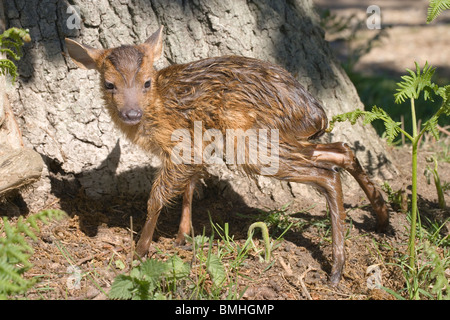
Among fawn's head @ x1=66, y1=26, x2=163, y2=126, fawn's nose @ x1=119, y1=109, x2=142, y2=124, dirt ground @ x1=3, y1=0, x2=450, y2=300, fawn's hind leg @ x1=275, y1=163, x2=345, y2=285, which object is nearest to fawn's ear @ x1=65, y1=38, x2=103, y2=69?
fawn's head @ x1=66, y1=26, x2=163, y2=126

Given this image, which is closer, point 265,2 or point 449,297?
point 449,297

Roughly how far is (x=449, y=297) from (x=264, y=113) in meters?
1.89

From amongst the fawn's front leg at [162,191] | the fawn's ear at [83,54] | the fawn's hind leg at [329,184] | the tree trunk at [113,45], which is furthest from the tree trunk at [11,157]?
the fawn's hind leg at [329,184]

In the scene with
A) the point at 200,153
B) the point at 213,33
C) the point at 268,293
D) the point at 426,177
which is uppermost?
the point at 213,33

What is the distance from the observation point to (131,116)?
4.26m

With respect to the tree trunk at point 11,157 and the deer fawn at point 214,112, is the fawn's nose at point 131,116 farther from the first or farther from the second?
the tree trunk at point 11,157

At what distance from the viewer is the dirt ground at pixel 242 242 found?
13.0ft

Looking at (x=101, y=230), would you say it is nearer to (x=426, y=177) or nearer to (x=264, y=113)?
(x=264, y=113)

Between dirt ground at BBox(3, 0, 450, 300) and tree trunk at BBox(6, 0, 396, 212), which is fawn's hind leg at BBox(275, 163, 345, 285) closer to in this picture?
dirt ground at BBox(3, 0, 450, 300)

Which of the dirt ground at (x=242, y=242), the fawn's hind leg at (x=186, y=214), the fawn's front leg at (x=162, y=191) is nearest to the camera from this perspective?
the dirt ground at (x=242, y=242)

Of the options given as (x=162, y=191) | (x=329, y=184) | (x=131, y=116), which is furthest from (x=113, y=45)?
(x=329, y=184)

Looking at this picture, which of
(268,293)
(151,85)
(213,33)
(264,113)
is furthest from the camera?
(213,33)

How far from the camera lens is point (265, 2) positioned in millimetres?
5148

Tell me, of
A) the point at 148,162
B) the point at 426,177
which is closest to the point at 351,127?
the point at 426,177
